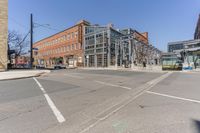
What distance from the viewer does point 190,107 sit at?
560 centimetres


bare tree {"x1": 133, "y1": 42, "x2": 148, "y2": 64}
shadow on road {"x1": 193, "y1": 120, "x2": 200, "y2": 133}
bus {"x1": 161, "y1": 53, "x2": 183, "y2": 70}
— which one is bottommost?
shadow on road {"x1": 193, "y1": 120, "x2": 200, "y2": 133}

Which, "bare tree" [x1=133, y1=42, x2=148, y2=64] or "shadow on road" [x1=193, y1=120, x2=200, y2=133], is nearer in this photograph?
"shadow on road" [x1=193, y1=120, x2=200, y2=133]

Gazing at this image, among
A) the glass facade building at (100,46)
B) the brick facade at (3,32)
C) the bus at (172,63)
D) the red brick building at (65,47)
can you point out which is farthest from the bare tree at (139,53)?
the brick facade at (3,32)

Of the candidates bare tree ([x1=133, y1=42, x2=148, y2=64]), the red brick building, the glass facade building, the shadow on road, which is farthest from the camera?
the red brick building

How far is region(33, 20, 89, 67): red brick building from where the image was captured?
5588cm

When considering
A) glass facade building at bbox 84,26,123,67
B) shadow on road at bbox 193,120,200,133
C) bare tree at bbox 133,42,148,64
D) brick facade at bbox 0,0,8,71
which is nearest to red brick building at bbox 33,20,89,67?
glass facade building at bbox 84,26,123,67

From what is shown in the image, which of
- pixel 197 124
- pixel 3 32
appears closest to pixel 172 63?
pixel 3 32

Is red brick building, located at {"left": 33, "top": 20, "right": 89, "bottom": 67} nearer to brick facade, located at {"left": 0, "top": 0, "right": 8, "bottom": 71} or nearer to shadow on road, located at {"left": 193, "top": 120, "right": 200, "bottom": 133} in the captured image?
brick facade, located at {"left": 0, "top": 0, "right": 8, "bottom": 71}

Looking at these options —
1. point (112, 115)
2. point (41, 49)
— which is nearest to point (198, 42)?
point (112, 115)

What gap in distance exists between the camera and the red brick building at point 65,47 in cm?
5588

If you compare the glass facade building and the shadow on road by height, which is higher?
the glass facade building

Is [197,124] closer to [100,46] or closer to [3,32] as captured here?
[3,32]

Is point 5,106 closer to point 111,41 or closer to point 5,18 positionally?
point 5,18

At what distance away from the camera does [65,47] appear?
64.2m
